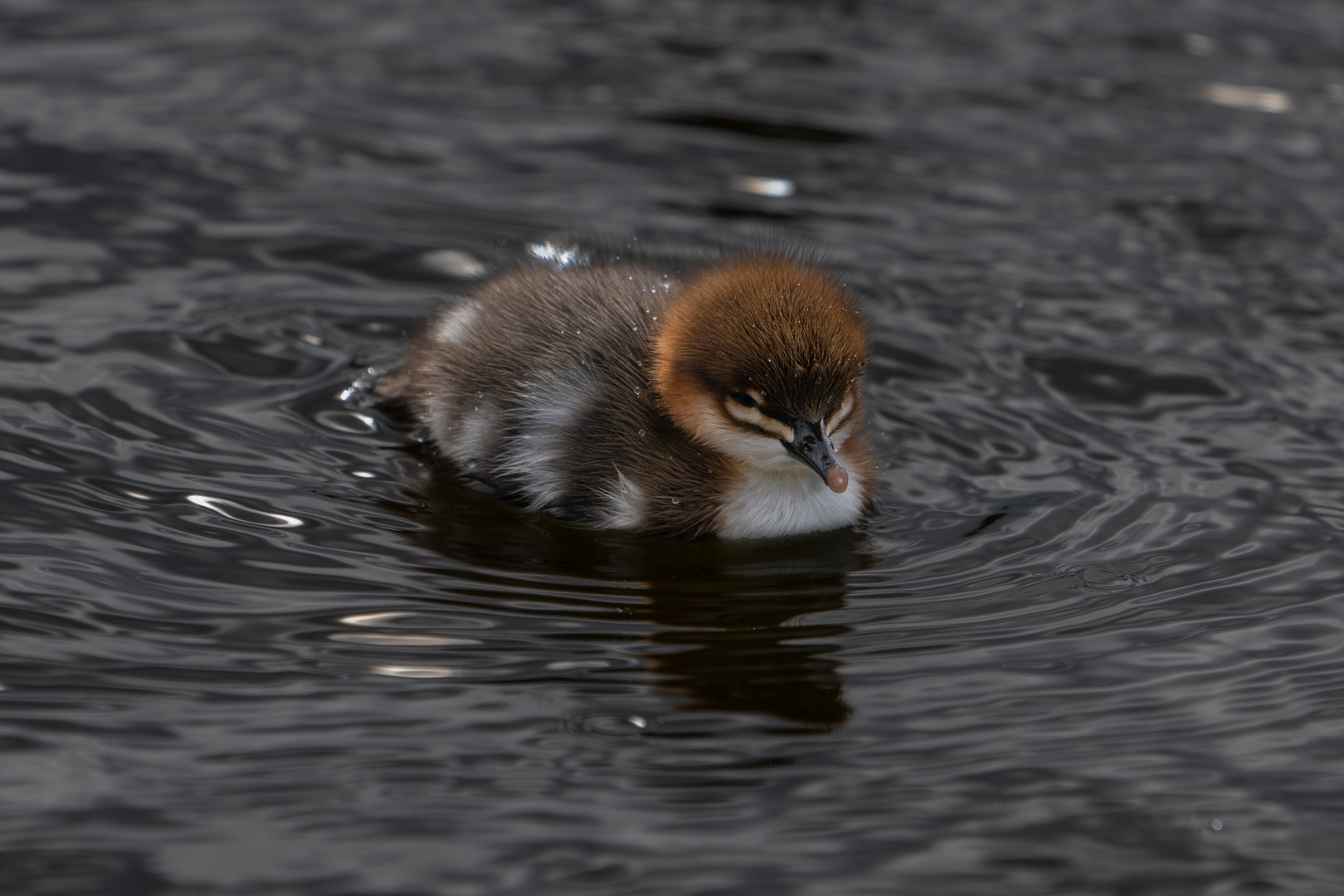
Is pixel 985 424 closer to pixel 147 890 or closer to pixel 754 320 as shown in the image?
pixel 754 320

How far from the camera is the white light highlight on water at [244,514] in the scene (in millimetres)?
5531

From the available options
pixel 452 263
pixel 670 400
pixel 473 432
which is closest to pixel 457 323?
pixel 473 432

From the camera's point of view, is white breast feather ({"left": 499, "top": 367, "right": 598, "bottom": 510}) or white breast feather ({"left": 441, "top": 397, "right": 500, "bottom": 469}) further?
white breast feather ({"left": 441, "top": 397, "right": 500, "bottom": 469})

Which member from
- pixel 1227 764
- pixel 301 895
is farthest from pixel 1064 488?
pixel 301 895

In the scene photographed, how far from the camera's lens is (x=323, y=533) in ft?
18.0

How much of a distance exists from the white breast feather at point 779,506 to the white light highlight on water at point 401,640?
1200 millimetres

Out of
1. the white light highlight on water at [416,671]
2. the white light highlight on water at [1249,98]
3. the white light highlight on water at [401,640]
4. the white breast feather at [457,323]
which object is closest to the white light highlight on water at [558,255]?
the white breast feather at [457,323]

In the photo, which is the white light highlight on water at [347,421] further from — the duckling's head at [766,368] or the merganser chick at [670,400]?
the duckling's head at [766,368]

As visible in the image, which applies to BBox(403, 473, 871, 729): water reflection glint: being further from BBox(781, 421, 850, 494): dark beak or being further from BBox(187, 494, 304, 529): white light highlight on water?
BBox(187, 494, 304, 529): white light highlight on water

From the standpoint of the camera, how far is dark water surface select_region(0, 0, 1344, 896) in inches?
162

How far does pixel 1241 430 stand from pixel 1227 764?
8.06 feet

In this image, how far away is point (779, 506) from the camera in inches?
225

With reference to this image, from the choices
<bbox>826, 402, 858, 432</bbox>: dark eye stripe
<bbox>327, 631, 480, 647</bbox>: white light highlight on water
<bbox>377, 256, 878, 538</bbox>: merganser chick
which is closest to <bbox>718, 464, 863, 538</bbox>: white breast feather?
<bbox>377, 256, 878, 538</bbox>: merganser chick

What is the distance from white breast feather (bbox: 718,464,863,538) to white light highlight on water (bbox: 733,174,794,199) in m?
3.29
